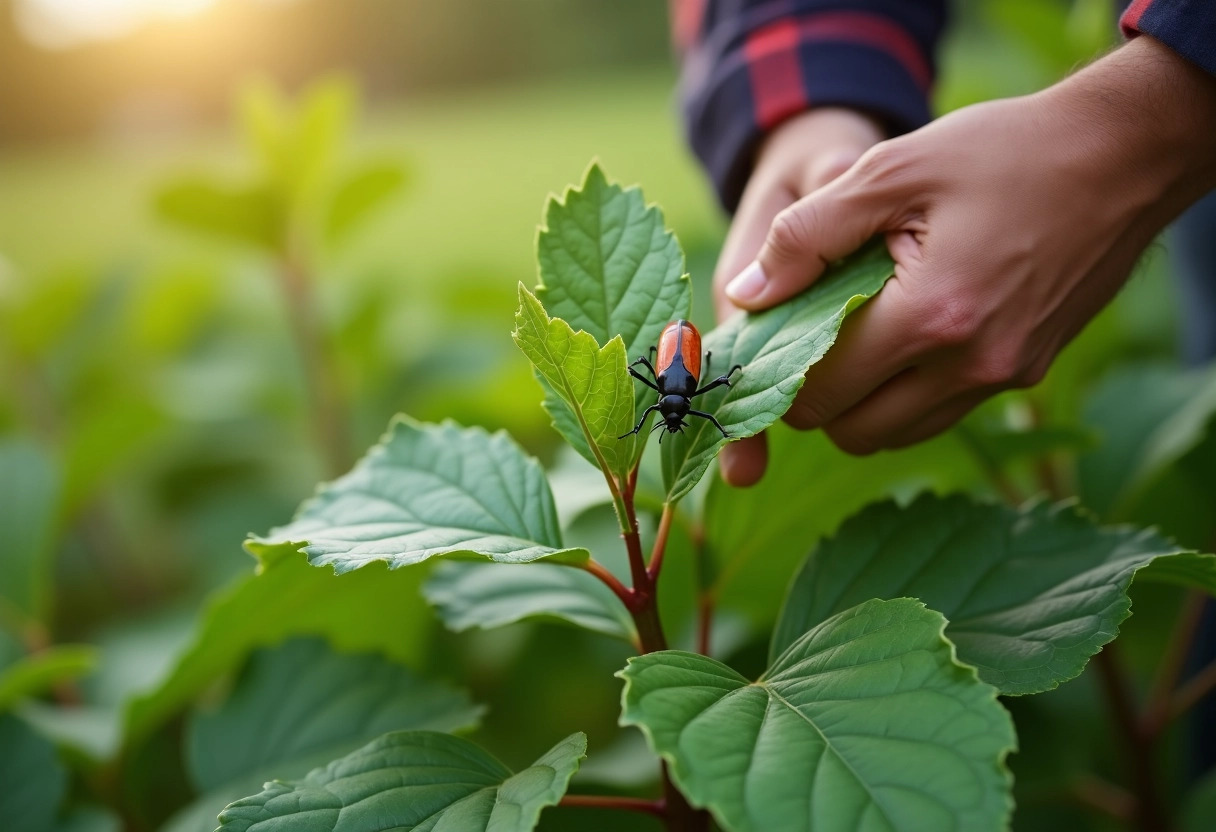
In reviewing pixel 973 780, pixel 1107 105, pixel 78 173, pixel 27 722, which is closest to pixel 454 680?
pixel 27 722

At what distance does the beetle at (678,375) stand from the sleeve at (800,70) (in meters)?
0.60

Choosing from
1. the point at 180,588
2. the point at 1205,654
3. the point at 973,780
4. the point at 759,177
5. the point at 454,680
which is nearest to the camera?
the point at 973,780

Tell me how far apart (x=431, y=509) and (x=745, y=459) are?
327 mm

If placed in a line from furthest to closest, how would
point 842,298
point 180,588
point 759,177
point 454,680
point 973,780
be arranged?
point 180,588 → point 454,680 → point 759,177 → point 842,298 → point 973,780

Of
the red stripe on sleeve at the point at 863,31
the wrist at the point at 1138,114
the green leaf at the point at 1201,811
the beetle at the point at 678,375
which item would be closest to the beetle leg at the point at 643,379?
the beetle at the point at 678,375

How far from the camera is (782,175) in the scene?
4.04ft

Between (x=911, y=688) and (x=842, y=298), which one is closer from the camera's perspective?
(x=911, y=688)

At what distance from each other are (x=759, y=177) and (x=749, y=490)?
0.46 metres

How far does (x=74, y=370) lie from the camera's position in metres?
2.32

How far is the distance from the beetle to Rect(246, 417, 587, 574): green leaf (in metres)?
0.14

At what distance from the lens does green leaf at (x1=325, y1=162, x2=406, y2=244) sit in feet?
6.63

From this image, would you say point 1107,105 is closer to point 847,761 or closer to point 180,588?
point 847,761

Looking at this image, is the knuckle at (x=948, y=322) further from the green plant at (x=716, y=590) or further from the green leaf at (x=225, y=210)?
the green leaf at (x=225, y=210)

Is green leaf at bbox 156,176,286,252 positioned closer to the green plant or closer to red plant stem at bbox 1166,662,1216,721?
the green plant
